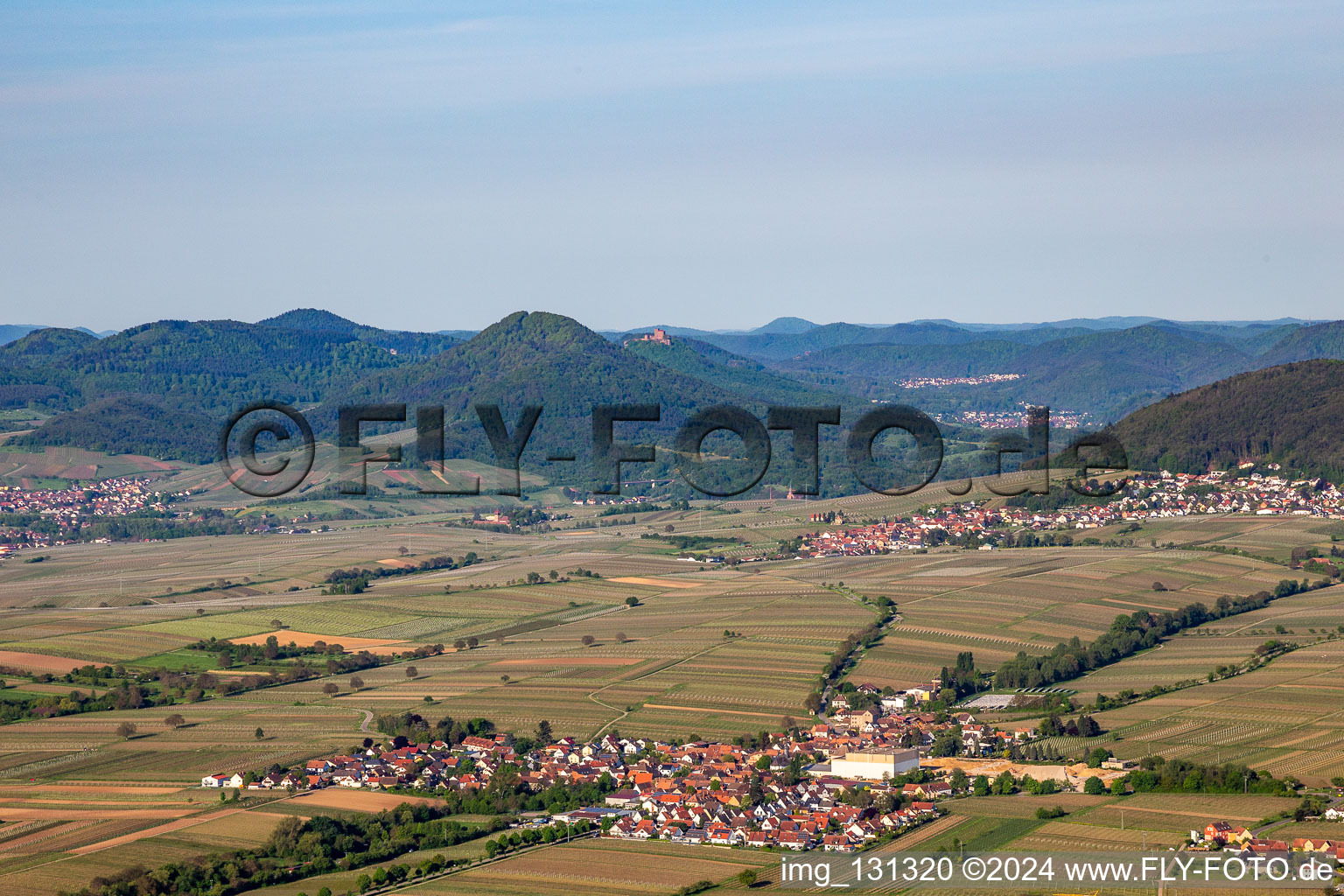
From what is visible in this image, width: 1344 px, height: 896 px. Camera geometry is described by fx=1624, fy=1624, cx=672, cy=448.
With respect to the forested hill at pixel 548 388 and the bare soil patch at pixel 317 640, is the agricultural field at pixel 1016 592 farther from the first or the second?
the forested hill at pixel 548 388

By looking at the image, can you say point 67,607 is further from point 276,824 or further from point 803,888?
point 803,888

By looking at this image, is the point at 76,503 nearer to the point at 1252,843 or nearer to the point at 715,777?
the point at 715,777

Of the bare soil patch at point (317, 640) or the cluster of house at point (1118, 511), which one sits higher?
the cluster of house at point (1118, 511)

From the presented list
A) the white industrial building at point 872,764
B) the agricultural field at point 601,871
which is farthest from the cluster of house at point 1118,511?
the agricultural field at point 601,871

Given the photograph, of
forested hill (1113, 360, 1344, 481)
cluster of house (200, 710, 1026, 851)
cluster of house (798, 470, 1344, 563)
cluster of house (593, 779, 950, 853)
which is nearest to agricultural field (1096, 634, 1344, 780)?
cluster of house (200, 710, 1026, 851)

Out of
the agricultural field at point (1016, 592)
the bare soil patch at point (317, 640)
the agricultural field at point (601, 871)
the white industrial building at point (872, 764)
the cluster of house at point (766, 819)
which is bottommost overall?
the agricultural field at point (601, 871)

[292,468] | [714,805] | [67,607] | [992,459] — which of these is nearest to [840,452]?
[992,459]
